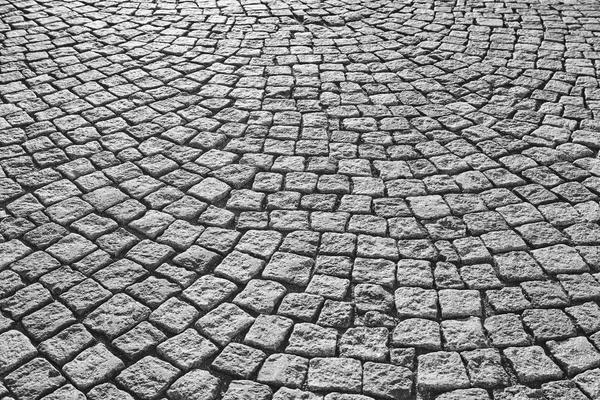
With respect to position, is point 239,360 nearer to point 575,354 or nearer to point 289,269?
point 289,269

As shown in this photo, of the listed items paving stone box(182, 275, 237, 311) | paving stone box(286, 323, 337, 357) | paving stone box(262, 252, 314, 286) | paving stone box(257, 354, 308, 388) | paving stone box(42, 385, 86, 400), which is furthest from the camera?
paving stone box(262, 252, 314, 286)

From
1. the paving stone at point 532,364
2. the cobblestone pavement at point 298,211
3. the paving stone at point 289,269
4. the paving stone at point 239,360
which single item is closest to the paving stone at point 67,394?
the cobblestone pavement at point 298,211

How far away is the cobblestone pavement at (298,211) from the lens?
3303 millimetres

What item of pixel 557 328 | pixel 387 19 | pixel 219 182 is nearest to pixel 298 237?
pixel 219 182

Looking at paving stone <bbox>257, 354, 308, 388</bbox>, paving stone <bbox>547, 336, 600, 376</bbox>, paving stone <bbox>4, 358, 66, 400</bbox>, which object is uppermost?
paving stone <bbox>547, 336, 600, 376</bbox>

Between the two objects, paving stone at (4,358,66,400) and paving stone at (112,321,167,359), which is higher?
paving stone at (112,321,167,359)

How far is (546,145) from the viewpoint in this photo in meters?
5.06

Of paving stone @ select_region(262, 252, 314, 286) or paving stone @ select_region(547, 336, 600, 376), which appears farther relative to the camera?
paving stone @ select_region(262, 252, 314, 286)

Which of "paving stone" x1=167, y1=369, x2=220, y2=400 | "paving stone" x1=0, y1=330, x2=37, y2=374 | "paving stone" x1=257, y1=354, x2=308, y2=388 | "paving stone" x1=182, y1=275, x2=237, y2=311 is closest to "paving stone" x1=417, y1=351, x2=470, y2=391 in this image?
"paving stone" x1=257, y1=354, x2=308, y2=388

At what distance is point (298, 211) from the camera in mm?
4395

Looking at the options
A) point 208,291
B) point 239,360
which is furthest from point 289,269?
point 239,360

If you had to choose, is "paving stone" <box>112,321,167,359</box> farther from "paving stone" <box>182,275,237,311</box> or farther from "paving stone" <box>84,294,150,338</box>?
"paving stone" <box>182,275,237,311</box>

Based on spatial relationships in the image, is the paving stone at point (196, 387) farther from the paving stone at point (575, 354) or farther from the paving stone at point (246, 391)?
the paving stone at point (575, 354)

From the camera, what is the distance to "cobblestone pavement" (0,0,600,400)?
130 inches
